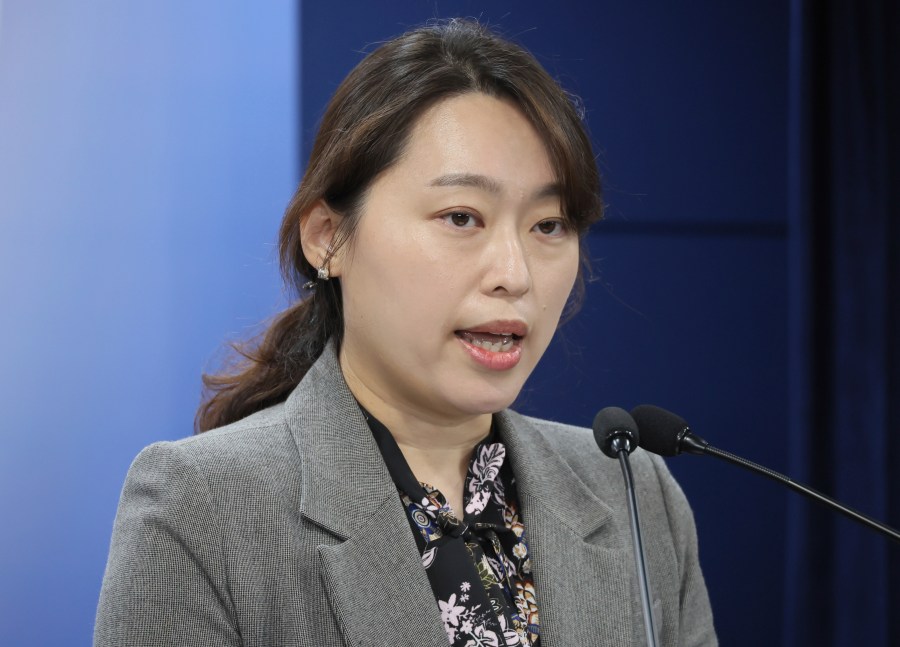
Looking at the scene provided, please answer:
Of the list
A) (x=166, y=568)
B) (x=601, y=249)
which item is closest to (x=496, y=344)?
(x=166, y=568)

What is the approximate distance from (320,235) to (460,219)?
24 centimetres

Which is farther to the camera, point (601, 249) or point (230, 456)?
point (601, 249)

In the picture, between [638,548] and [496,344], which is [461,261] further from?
[638,548]

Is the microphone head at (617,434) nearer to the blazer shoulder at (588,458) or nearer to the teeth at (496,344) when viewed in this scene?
the teeth at (496,344)

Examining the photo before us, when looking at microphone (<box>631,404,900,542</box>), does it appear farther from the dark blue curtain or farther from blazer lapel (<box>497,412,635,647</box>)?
the dark blue curtain

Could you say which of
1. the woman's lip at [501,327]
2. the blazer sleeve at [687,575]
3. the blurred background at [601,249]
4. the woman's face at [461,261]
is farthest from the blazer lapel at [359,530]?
the blurred background at [601,249]

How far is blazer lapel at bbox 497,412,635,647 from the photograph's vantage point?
4.77ft

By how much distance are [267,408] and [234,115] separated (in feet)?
3.10

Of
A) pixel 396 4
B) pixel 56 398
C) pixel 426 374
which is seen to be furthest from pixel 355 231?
pixel 396 4

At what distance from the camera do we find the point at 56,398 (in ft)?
7.08

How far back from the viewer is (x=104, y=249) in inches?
86.6

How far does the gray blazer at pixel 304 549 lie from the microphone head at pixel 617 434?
240 millimetres

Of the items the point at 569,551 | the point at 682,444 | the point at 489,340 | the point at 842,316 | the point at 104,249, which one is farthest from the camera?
the point at 842,316

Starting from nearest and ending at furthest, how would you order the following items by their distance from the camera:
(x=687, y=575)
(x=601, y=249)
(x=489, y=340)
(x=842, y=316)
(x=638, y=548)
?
(x=638, y=548)
(x=489, y=340)
(x=687, y=575)
(x=842, y=316)
(x=601, y=249)
